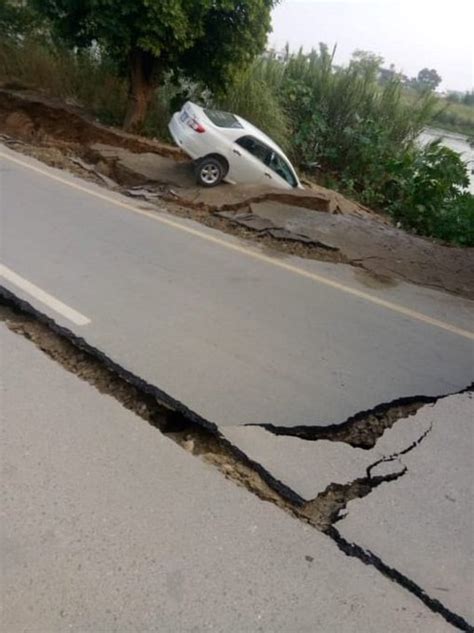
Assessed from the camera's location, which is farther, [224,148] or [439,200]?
[439,200]

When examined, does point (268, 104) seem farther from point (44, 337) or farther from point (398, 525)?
point (398, 525)

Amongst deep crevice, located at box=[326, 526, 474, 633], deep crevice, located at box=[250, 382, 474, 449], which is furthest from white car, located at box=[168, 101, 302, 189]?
deep crevice, located at box=[326, 526, 474, 633]

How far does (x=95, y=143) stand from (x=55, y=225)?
18.2 feet

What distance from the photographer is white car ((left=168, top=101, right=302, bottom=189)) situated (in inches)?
360

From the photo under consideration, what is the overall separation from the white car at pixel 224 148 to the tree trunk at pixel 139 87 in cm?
280

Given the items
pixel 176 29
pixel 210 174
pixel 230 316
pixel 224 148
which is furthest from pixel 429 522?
pixel 176 29

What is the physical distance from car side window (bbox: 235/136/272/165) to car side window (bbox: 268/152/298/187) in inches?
4.1

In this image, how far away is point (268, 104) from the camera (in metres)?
13.7

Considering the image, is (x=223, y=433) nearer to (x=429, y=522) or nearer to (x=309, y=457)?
(x=309, y=457)

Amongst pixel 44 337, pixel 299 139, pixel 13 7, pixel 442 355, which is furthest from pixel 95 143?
pixel 442 355

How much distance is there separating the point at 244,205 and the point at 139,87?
5.51m

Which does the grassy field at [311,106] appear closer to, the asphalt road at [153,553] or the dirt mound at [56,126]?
the dirt mound at [56,126]

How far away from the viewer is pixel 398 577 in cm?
239

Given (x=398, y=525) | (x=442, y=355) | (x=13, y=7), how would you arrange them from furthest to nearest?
(x=13, y=7) < (x=442, y=355) < (x=398, y=525)
